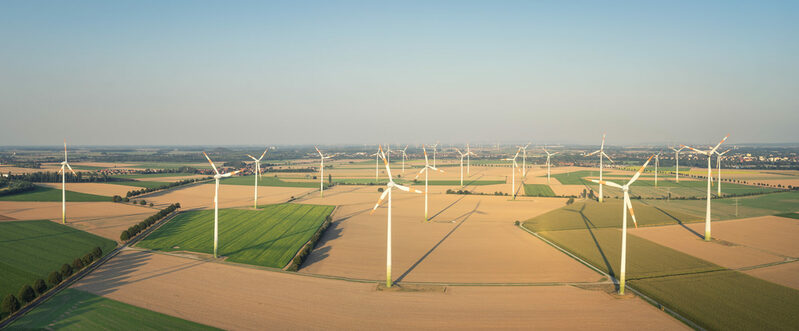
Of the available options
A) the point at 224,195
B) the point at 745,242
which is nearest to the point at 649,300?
the point at 745,242

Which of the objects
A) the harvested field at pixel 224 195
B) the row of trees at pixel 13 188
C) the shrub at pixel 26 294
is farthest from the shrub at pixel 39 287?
the row of trees at pixel 13 188

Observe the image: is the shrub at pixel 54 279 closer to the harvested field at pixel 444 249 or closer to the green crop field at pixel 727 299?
the harvested field at pixel 444 249

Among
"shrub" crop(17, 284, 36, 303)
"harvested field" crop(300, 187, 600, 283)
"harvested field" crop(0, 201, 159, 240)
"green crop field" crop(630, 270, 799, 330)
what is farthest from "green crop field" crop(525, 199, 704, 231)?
"harvested field" crop(0, 201, 159, 240)

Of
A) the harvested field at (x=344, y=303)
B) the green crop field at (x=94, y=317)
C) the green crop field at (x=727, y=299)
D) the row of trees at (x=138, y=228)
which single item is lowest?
the green crop field at (x=94, y=317)

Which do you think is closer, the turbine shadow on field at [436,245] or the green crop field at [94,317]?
the green crop field at [94,317]

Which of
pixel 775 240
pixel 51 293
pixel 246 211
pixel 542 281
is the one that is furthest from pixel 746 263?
pixel 246 211

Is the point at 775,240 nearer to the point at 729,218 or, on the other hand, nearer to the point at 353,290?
the point at 729,218

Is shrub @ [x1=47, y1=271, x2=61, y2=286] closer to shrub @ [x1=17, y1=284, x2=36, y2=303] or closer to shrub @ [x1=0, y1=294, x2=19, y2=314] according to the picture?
shrub @ [x1=17, y1=284, x2=36, y2=303]

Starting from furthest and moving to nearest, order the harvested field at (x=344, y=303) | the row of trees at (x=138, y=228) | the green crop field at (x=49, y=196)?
1. the green crop field at (x=49, y=196)
2. the row of trees at (x=138, y=228)
3. the harvested field at (x=344, y=303)

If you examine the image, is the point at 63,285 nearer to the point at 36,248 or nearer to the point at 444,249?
the point at 36,248
